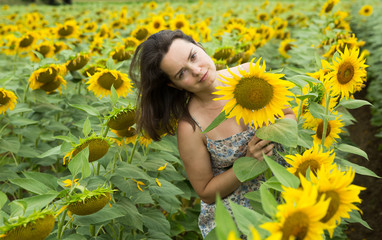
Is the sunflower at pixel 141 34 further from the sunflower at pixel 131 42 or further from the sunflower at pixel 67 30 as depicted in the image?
the sunflower at pixel 67 30

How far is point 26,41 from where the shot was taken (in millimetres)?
3438

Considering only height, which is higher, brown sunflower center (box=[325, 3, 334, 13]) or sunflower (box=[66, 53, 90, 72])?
brown sunflower center (box=[325, 3, 334, 13])

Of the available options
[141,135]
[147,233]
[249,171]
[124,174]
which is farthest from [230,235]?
[147,233]

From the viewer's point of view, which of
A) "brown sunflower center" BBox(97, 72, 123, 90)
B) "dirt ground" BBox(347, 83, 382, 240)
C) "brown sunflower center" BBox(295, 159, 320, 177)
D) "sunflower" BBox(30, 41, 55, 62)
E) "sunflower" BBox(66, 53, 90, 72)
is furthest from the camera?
"sunflower" BBox(30, 41, 55, 62)

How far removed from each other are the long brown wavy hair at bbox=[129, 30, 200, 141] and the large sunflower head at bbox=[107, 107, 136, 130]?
0.14 feet

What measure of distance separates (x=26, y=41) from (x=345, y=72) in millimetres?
2843

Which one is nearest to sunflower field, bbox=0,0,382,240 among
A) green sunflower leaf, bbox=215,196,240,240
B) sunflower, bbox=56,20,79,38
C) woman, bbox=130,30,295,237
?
green sunflower leaf, bbox=215,196,240,240

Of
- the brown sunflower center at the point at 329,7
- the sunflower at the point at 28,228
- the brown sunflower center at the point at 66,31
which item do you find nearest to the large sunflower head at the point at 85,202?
the sunflower at the point at 28,228

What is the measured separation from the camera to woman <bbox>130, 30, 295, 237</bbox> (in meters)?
1.52

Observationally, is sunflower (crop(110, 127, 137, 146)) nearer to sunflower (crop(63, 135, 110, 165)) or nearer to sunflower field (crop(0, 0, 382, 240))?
sunflower field (crop(0, 0, 382, 240))

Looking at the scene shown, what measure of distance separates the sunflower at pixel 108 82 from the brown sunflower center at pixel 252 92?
866 millimetres

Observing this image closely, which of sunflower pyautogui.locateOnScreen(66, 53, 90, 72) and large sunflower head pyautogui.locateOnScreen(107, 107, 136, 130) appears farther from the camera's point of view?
sunflower pyautogui.locateOnScreen(66, 53, 90, 72)

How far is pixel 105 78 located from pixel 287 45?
2.22m

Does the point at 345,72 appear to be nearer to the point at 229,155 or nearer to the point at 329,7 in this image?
the point at 229,155
